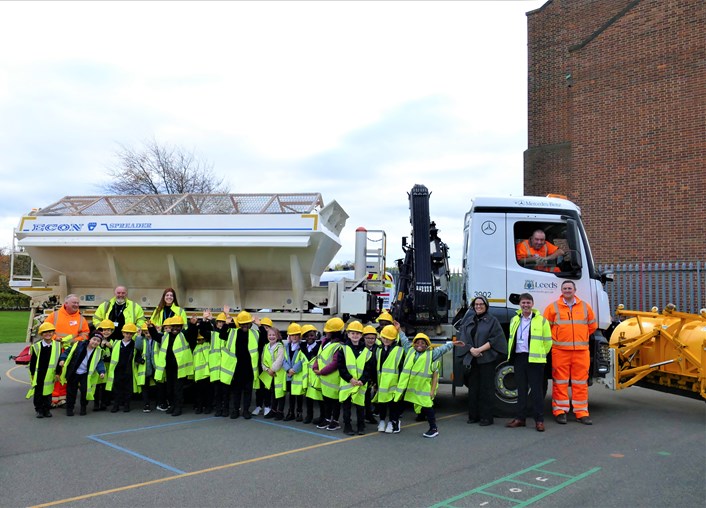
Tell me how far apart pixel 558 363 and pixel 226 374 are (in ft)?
14.2

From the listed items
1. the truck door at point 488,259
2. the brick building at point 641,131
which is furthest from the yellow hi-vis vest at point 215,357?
the brick building at point 641,131

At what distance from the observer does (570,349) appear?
7832 millimetres

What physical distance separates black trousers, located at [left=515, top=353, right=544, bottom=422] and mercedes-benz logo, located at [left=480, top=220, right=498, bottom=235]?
1.72m

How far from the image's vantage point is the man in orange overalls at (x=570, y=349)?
307 inches

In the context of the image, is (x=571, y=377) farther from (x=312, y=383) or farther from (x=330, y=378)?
(x=312, y=383)

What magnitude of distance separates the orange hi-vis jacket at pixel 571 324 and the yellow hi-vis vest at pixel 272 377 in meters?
3.56

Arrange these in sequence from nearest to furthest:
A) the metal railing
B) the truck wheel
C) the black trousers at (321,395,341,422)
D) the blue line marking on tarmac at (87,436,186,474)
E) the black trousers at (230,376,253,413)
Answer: the blue line marking on tarmac at (87,436,186,474) → the black trousers at (321,395,341,422) → the truck wheel → the black trousers at (230,376,253,413) → the metal railing

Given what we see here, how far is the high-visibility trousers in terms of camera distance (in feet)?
25.7

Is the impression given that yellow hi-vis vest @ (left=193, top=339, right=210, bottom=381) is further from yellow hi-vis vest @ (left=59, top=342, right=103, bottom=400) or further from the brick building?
the brick building

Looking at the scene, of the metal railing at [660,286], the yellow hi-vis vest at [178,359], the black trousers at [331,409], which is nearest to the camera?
the black trousers at [331,409]

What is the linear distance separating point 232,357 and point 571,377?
4.45 m

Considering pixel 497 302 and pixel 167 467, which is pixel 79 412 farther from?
pixel 497 302

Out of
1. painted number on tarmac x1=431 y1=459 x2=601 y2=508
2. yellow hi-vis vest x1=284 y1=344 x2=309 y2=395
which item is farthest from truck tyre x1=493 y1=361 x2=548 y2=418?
yellow hi-vis vest x1=284 y1=344 x2=309 y2=395

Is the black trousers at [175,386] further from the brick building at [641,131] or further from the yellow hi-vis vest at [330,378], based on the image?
the brick building at [641,131]
